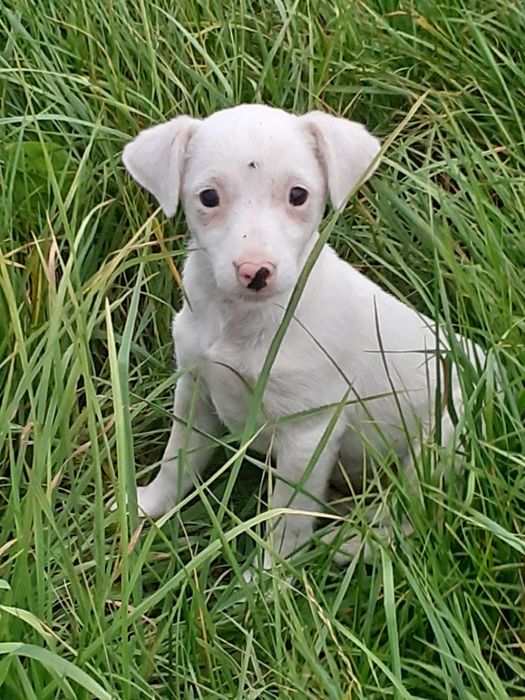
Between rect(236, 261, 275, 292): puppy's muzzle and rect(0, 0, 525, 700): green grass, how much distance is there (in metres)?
0.16

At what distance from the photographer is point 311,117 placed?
225 centimetres

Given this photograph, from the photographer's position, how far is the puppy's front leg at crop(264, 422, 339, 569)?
2.46 meters

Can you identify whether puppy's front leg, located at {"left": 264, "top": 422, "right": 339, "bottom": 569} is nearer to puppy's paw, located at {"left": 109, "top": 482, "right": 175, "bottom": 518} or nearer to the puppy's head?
puppy's paw, located at {"left": 109, "top": 482, "right": 175, "bottom": 518}

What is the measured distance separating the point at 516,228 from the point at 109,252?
1.00 metres

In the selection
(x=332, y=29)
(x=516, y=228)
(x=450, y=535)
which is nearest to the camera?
(x=450, y=535)

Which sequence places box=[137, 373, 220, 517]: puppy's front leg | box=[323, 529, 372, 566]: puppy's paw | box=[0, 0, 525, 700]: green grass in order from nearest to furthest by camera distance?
box=[0, 0, 525, 700]: green grass
box=[323, 529, 372, 566]: puppy's paw
box=[137, 373, 220, 517]: puppy's front leg

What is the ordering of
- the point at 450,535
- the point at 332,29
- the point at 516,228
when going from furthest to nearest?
the point at 332,29
the point at 516,228
the point at 450,535

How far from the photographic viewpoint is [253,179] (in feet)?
6.99

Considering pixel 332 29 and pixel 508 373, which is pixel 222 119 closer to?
pixel 508 373

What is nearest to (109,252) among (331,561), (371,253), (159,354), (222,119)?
(159,354)

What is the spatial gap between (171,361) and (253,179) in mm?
901

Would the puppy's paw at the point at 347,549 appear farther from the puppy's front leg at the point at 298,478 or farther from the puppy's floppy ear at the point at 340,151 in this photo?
the puppy's floppy ear at the point at 340,151

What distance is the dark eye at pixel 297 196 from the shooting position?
7.14 feet

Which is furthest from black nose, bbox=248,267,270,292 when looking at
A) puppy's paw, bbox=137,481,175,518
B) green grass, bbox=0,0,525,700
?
puppy's paw, bbox=137,481,175,518
